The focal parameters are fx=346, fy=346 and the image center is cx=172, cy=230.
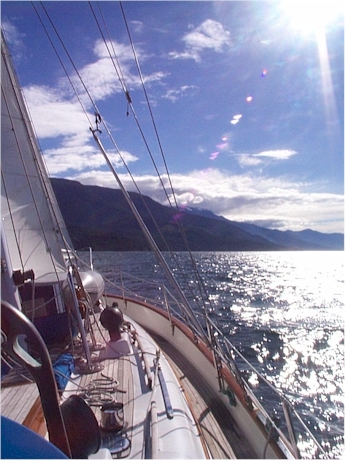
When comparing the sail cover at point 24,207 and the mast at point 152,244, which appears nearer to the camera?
the mast at point 152,244

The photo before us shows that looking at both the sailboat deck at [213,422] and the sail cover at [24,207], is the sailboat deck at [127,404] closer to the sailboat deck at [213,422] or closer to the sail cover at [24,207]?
the sailboat deck at [213,422]

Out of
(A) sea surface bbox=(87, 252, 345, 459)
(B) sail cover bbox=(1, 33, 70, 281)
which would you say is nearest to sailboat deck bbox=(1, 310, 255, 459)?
(A) sea surface bbox=(87, 252, 345, 459)

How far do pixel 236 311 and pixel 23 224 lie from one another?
1794cm

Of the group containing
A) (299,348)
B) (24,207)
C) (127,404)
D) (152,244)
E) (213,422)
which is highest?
(24,207)

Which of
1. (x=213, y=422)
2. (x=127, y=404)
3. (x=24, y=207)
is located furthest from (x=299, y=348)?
(x=24, y=207)

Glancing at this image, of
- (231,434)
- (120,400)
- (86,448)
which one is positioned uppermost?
(86,448)

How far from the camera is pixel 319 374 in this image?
473 inches

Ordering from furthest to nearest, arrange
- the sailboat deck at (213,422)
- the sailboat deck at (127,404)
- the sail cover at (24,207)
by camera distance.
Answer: the sail cover at (24,207)
the sailboat deck at (213,422)
the sailboat deck at (127,404)

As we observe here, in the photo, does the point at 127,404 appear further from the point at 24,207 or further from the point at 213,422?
the point at 24,207

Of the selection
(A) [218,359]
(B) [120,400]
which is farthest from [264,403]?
(B) [120,400]

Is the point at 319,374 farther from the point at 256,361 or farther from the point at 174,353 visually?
the point at 174,353

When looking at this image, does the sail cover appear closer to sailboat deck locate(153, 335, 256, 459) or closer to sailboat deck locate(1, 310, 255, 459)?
sailboat deck locate(1, 310, 255, 459)

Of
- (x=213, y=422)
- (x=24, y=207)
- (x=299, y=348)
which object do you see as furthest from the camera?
(x=299, y=348)

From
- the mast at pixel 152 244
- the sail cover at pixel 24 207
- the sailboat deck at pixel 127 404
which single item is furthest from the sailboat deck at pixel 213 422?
the sail cover at pixel 24 207
